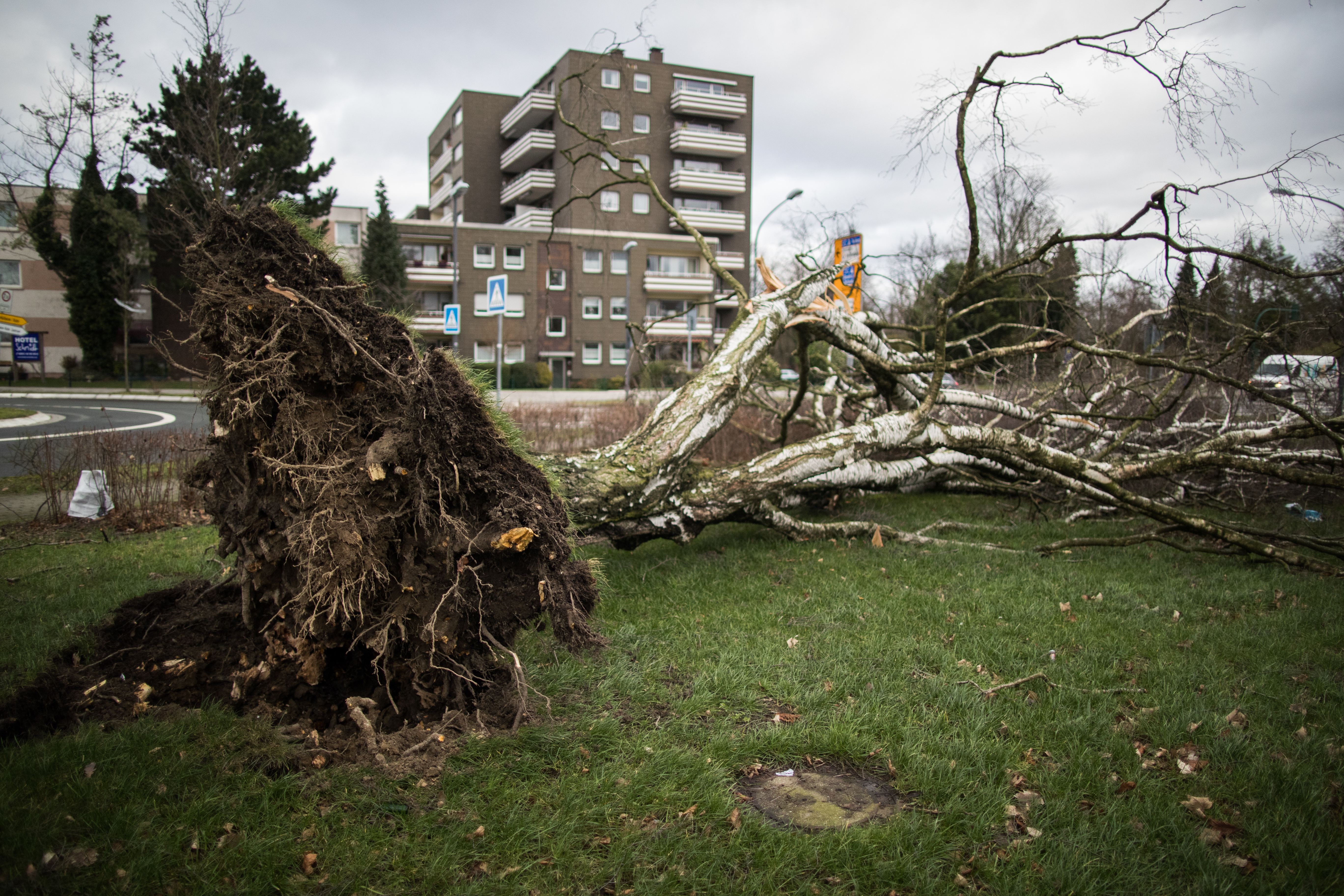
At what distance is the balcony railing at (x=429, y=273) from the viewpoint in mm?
40375

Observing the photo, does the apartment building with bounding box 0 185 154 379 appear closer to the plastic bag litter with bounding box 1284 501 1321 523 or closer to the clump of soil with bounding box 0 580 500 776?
the clump of soil with bounding box 0 580 500 776

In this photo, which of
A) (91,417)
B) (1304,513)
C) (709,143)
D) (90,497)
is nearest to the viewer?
(90,497)

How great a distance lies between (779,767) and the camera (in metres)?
3.09

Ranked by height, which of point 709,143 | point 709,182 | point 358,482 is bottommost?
point 358,482

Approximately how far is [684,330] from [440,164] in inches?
Result: 984

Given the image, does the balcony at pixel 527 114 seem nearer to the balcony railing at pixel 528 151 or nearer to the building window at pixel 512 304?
the balcony railing at pixel 528 151

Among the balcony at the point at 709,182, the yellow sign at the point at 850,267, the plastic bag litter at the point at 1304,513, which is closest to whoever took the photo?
the plastic bag litter at the point at 1304,513

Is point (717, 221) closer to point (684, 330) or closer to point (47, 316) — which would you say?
point (684, 330)

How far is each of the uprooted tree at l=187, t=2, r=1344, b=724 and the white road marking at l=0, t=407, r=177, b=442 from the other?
68.2 inches

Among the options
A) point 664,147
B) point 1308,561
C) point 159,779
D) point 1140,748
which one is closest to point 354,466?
point 159,779

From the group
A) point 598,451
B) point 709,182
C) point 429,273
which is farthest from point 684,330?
point 598,451

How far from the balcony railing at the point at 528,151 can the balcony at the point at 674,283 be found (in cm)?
942

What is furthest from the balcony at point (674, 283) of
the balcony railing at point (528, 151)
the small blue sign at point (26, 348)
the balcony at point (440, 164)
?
the small blue sign at point (26, 348)

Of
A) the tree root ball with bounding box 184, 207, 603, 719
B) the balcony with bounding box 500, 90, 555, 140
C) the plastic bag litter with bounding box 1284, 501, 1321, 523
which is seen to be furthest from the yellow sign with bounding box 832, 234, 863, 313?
the balcony with bounding box 500, 90, 555, 140
